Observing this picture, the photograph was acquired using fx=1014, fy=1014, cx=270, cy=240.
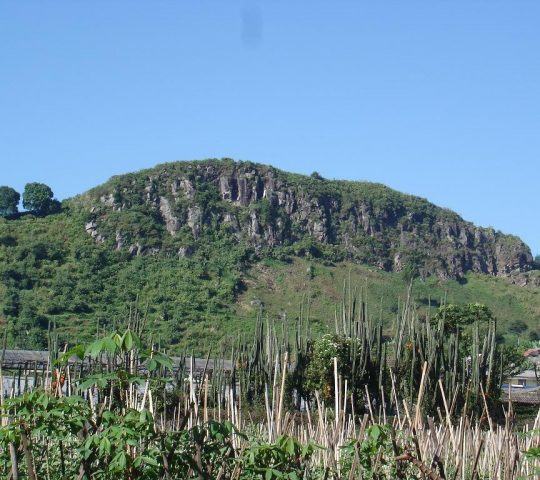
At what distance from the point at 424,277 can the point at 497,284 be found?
7219mm

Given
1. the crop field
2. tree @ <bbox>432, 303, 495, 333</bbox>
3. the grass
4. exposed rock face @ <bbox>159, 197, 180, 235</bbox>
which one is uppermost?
exposed rock face @ <bbox>159, 197, 180, 235</bbox>

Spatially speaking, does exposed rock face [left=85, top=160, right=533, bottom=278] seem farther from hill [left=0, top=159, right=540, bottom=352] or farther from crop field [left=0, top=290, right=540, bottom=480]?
crop field [left=0, top=290, right=540, bottom=480]

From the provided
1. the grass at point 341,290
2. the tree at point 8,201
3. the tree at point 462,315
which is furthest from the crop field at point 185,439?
the tree at point 8,201

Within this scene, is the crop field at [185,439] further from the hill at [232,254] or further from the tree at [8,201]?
the tree at [8,201]

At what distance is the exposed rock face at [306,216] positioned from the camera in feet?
257

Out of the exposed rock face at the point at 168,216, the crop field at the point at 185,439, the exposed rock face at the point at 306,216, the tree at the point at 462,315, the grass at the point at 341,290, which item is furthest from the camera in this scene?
the exposed rock face at the point at 306,216

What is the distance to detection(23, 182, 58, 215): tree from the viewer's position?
249 feet

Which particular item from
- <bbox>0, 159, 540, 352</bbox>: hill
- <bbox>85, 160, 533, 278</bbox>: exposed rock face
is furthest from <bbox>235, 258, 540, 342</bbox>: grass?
<bbox>85, 160, 533, 278</bbox>: exposed rock face

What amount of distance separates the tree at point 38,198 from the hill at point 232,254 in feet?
6.06

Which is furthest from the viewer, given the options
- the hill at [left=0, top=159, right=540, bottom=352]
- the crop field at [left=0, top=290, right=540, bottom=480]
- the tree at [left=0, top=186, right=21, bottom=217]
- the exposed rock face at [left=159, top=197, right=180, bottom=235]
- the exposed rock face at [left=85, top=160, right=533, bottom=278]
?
the exposed rock face at [left=85, top=160, right=533, bottom=278]

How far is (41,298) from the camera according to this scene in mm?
55844

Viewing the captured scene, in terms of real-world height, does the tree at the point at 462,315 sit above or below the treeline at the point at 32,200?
below

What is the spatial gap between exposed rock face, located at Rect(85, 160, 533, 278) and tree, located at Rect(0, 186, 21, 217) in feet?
19.1

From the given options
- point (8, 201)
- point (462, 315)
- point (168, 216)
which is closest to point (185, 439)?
point (462, 315)
